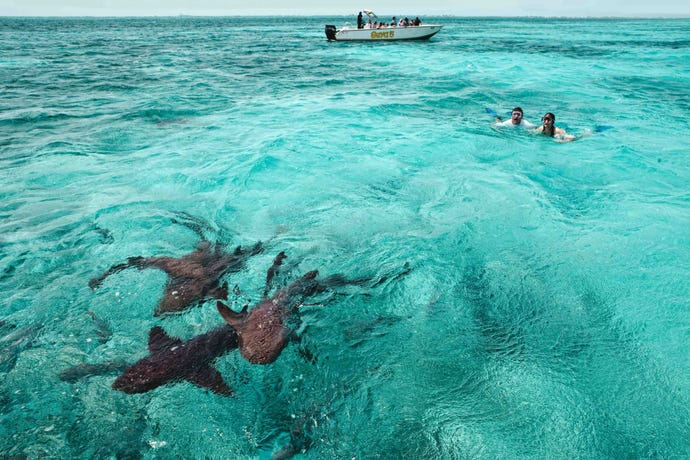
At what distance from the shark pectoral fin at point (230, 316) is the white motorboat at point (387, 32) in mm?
31571

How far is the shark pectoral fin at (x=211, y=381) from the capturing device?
3414 millimetres

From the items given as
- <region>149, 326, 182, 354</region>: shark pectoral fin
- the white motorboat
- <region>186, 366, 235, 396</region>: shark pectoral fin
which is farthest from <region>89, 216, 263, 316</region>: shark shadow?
the white motorboat

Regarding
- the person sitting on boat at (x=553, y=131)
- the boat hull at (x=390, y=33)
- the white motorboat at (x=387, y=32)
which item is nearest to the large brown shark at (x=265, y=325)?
the person sitting on boat at (x=553, y=131)

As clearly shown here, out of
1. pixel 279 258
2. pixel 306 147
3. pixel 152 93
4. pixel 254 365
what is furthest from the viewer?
pixel 152 93

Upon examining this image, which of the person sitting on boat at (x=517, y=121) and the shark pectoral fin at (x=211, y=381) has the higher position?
the person sitting on boat at (x=517, y=121)

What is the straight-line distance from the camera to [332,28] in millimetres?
35500

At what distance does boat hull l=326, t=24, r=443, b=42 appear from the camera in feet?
104

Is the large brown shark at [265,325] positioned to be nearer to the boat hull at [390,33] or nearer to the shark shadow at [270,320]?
the shark shadow at [270,320]

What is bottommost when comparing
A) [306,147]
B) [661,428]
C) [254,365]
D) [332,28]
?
[661,428]

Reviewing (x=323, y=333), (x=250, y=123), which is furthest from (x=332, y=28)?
(x=323, y=333)

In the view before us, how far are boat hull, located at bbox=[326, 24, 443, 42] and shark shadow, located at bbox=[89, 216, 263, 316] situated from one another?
31.3m

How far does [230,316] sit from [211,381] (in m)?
0.67

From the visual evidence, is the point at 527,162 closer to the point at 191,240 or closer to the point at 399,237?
the point at 399,237

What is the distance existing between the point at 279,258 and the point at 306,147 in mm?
5351
